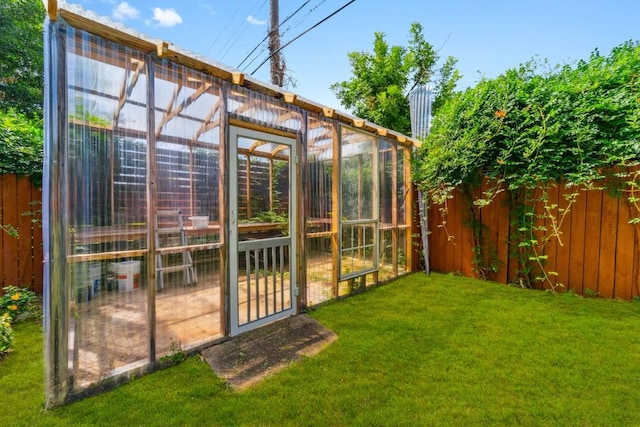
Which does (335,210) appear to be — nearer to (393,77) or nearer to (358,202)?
(358,202)

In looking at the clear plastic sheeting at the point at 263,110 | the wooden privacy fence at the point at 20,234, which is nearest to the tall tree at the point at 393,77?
the clear plastic sheeting at the point at 263,110

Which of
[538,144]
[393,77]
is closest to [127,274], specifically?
[538,144]

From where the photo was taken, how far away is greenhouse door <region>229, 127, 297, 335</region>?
270 cm

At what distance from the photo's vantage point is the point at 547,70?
159 inches

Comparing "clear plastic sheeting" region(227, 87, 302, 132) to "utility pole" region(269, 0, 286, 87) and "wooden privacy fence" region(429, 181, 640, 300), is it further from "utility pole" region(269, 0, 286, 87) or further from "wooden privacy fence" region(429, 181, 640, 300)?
"utility pole" region(269, 0, 286, 87)

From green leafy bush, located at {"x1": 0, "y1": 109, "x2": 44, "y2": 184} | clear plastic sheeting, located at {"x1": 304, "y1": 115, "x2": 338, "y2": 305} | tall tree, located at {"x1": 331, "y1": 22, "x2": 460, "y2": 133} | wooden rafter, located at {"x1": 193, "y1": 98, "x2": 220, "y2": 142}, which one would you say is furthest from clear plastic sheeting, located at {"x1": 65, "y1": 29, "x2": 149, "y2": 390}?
tall tree, located at {"x1": 331, "y1": 22, "x2": 460, "y2": 133}

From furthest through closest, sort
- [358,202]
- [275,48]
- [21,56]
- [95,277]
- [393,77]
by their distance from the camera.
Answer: [393,77]
[21,56]
[275,48]
[358,202]
[95,277]

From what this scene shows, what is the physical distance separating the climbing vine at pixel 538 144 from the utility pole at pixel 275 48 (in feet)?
13.5

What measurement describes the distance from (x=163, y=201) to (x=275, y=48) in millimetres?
5824

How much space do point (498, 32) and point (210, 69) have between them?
5.38 metres

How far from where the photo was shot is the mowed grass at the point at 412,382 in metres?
1.75

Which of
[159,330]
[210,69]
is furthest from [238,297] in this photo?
[210,69]

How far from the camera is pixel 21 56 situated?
320 inches

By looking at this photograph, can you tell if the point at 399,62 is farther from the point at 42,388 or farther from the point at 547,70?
the point at 42,388
